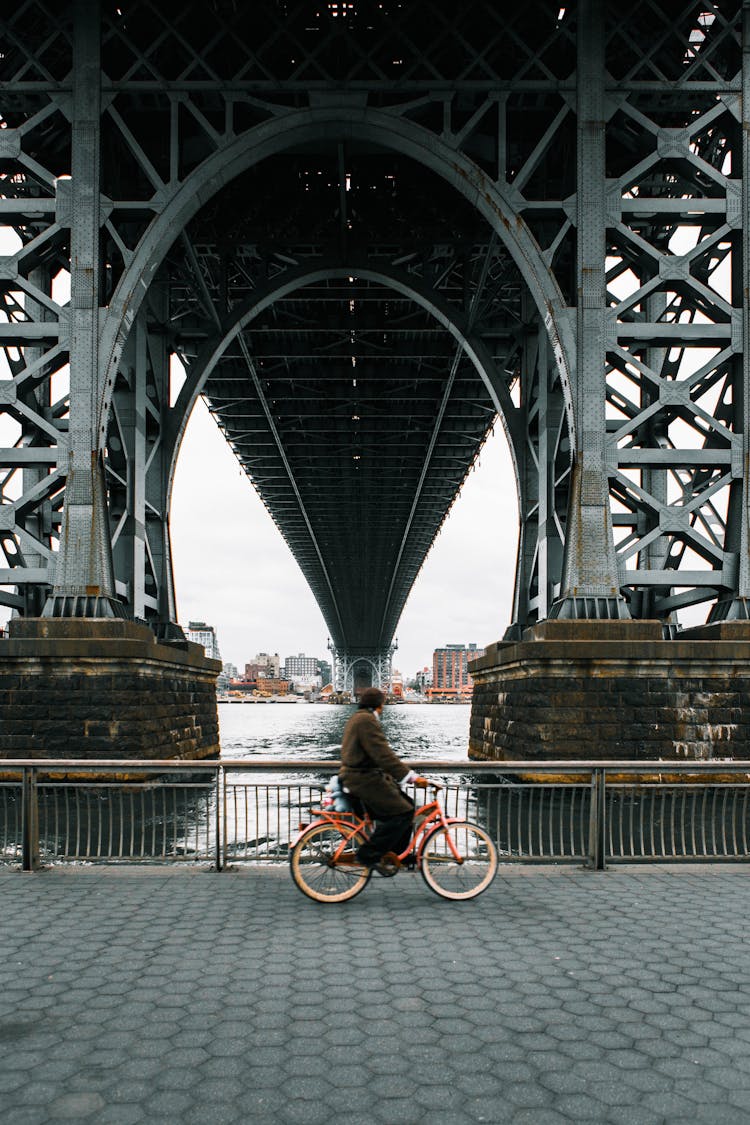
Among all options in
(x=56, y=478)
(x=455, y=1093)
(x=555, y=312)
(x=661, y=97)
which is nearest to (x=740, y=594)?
(x=555, y=312)

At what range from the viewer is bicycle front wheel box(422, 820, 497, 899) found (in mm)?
7695

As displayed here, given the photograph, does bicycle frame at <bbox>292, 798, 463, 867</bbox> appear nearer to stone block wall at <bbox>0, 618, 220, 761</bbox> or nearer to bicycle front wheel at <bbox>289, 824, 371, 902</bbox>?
bicycle front wheel at <bbox>289, 824, 371, 902</bbox>

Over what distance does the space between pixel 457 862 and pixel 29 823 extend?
3680mm

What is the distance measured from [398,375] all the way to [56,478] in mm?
21063

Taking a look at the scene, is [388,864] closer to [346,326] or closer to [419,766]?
[419,766]

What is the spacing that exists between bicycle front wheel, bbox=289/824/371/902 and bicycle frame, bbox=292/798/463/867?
3 cm

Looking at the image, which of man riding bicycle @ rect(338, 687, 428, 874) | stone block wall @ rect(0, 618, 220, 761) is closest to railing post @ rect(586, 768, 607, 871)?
man riding bicycle @ rect(338, 687, 428, 874)

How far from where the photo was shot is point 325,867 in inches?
299

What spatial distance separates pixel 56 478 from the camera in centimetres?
1819

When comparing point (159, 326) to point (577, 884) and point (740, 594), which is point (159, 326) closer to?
point (740, 594)

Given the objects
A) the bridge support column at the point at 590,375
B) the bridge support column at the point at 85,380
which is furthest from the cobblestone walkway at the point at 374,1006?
the bridge support column at the point at 85,380

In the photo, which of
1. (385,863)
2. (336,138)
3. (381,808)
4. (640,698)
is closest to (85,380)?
(336,138)

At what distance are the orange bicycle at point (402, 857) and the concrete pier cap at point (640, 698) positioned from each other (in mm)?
8769

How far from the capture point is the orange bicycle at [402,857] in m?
7.52
